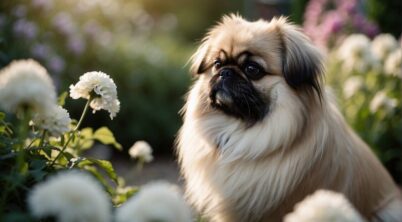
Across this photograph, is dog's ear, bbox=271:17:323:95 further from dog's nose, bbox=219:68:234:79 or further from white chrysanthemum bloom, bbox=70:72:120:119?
white chrysanthemum bloom, bbox=70:72:120:119

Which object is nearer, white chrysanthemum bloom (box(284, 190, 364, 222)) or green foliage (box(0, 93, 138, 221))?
white chrysanthemum bloom (box(284, 190, 364, 222))

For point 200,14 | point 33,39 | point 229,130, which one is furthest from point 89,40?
point 200,14

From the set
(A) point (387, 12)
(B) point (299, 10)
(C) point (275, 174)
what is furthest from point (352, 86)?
(B) point (299, 10)

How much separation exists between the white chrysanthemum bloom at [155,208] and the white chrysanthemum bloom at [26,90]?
0.42 m

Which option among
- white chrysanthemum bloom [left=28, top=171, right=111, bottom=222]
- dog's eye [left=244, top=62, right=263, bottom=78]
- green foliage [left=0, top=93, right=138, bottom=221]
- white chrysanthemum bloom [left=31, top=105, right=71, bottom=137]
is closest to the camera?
white chrysanthemum bloom [left=28, top=171, right=111, bottom=222]

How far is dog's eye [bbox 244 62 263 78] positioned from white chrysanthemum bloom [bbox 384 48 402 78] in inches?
104

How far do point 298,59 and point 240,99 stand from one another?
0.38m

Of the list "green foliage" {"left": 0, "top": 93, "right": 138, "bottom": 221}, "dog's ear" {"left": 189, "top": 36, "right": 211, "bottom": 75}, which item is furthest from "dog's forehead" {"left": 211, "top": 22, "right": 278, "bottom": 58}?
"green foliage" {"left": 0, "top": 93, "right": 138, "bottom": 221}

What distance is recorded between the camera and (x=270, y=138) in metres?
3.30

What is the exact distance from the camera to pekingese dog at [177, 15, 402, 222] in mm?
3244

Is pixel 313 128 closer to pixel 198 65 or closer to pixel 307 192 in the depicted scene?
pixel 307 192

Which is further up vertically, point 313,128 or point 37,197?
point 313,128

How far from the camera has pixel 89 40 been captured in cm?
740

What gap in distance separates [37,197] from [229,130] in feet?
6.79
